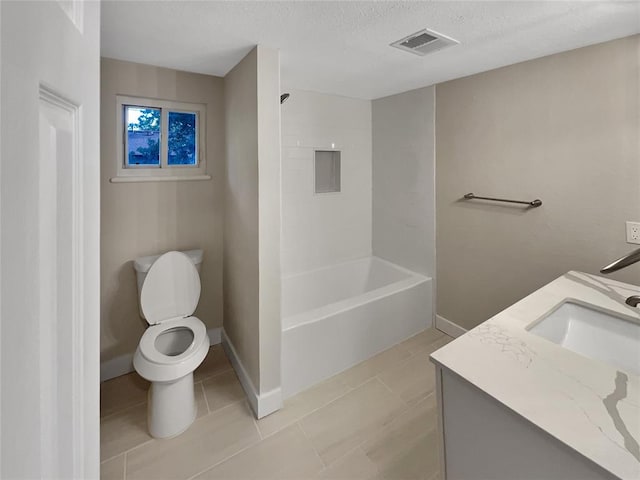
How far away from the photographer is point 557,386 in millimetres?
878

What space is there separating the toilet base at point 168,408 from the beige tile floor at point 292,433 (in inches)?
2.0

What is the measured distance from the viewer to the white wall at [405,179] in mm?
2875

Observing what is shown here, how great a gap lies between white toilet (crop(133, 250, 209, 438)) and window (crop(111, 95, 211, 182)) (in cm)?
63

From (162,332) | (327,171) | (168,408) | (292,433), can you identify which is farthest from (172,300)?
(327,171)

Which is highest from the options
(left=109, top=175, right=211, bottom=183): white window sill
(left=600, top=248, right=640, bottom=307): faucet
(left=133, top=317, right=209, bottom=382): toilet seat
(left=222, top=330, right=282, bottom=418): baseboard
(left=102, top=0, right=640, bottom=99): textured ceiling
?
(left=102, top=0, right=640, bottom=99): textured ceiling

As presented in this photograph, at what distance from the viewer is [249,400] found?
6.79 feet

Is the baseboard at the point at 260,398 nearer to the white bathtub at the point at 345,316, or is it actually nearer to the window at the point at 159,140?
the white bathtub at the point at 345,316

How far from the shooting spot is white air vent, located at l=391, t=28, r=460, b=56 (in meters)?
1.69

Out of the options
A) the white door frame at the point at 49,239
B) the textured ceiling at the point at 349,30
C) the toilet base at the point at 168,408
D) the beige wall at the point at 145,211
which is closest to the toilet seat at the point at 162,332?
the toilet base at the point at 168,408

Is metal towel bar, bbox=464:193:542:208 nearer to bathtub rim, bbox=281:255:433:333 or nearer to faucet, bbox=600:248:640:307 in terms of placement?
bathtub rim, bbox=281:255:433:333

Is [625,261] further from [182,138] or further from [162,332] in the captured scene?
[182,138]

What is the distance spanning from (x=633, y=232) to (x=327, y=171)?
233 cm

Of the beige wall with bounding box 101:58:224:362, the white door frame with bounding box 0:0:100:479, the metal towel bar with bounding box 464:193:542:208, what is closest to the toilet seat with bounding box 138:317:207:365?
the beige wall with bounding box 101:58:224:362

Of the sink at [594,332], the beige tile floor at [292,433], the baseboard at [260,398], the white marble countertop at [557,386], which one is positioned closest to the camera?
the white marble countertop at [557,386]
